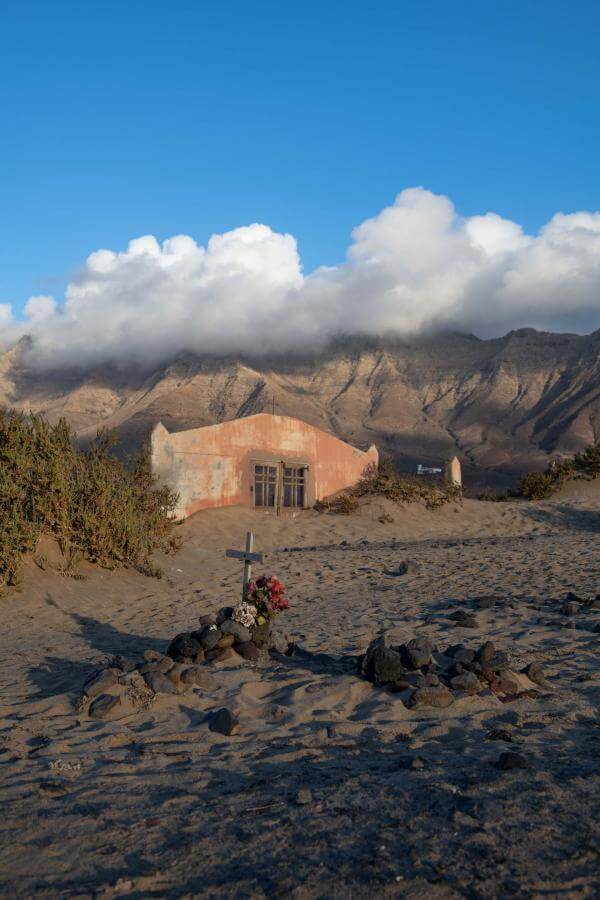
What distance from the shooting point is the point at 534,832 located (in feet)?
10.3

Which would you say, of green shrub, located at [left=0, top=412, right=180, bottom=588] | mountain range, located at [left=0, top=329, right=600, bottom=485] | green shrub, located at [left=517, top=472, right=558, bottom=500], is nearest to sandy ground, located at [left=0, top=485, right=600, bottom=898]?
green shrub, located at [left=0, top=412, right=180, bottom=588]

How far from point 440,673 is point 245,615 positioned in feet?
7.13

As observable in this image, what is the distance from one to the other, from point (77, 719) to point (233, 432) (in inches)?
645

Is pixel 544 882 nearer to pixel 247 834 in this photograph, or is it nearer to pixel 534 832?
pixel 534 832

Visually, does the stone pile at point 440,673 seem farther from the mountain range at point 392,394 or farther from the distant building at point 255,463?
the mountain range at point 392,394

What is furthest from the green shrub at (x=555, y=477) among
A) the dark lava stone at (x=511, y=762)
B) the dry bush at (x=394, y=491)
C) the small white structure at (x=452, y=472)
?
the dark lava stone at (x=511, y=762)

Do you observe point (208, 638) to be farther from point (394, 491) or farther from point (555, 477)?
point (555, 477)

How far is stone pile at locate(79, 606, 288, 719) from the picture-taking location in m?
5.51

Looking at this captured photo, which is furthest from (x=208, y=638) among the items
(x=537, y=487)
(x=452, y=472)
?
(x=537, y=487)

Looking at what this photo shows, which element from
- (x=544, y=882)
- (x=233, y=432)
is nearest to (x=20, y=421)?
(x=233, y=432)

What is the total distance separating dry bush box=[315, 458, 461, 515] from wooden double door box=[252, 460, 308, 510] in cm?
83

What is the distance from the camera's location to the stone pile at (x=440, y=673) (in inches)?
209

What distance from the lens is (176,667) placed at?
6.10 meters

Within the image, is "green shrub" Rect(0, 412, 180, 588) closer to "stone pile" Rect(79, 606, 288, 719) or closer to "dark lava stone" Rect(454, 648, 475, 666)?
"stone pile" Rect(79, 606, 288, 719)
